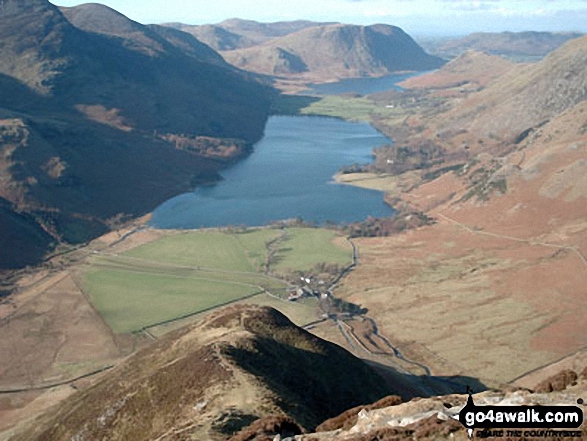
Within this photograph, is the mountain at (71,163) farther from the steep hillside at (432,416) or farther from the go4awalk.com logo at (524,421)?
the go4awalk.com logo at (524,421)

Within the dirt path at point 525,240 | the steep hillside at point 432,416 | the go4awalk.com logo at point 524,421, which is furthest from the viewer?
the dirt path at point 525,240

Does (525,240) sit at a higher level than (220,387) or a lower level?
lower

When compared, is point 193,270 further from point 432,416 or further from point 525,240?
point 432,416

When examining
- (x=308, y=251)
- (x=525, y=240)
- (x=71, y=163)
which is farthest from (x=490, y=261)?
(x=71, y=163)

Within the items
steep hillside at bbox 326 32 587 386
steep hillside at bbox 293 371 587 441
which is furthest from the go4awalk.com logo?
steep hillside at bbox 326 32 587 386

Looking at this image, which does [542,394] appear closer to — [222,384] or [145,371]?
[222,384]

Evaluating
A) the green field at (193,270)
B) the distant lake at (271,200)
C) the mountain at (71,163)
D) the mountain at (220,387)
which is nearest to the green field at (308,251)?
the green field at (193,270)

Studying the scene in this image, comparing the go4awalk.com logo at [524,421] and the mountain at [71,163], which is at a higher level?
the go4awalk.com logo at [524,421]
